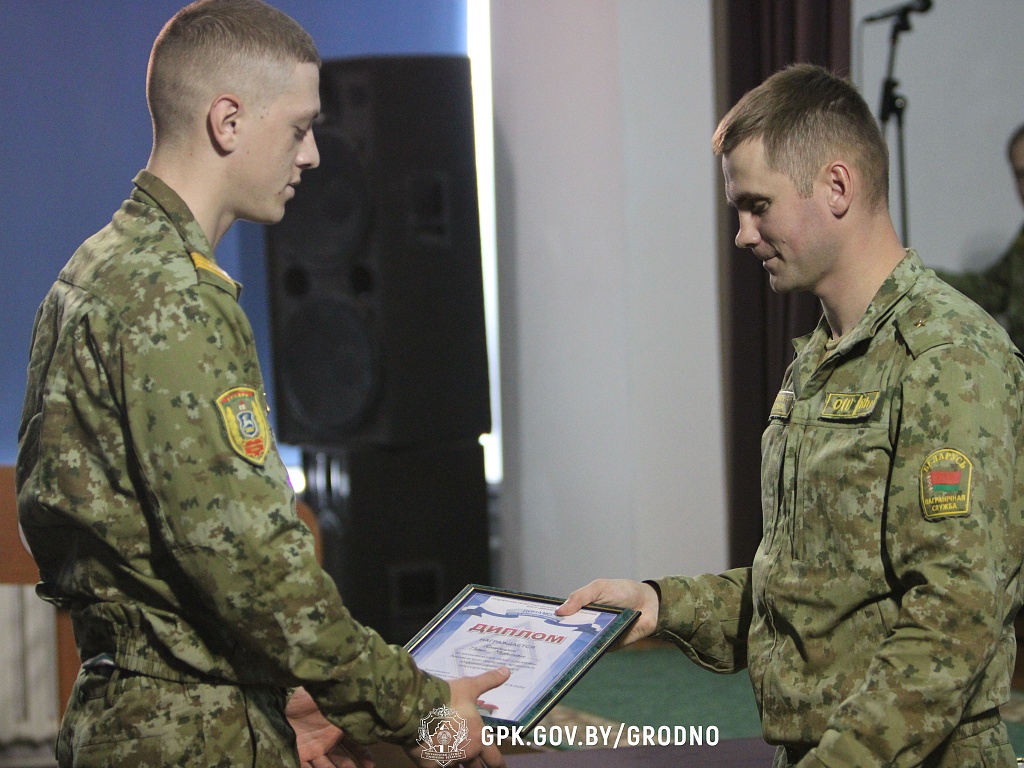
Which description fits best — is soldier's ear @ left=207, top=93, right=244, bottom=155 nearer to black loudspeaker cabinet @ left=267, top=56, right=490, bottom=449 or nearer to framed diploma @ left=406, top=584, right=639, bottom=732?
framed diploma @ left=406, top=584, right=639, bottom=732

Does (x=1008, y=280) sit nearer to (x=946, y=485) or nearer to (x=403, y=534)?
(x=403, y=534)

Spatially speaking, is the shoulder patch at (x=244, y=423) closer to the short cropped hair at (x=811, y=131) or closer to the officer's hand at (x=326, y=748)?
the officer's hand at (x=326, y=748)

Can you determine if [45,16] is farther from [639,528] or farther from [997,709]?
[997,709]

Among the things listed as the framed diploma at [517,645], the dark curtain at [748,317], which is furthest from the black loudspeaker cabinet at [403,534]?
the framed diploma at [517,645]

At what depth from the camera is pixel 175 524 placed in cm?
108

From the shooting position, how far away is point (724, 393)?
4.25 metres

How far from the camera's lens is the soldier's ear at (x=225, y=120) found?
1222mm

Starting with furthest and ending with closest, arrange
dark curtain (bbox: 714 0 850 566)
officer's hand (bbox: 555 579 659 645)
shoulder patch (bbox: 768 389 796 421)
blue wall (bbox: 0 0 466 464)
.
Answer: blue wall (bbox: 0 0 466 464) → dark curtain (bbox: 714 0 850 566) → officer's hand (bbox: 555 579 659 645) → shoulder patch (bbox: 768 389 796 421)

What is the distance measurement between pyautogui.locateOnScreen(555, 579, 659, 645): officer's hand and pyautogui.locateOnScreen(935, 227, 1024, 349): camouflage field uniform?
7.74 feet

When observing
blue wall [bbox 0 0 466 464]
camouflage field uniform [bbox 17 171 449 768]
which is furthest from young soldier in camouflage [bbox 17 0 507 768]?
blue wall [bbox 0 0 466 464]

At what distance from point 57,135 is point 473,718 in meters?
3.67

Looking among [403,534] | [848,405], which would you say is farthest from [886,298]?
[403,534]

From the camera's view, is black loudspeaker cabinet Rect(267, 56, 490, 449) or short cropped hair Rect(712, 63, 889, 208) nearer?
short cropped hair Rect(712, 63, 889, 208)

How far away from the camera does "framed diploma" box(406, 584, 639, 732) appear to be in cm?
130
